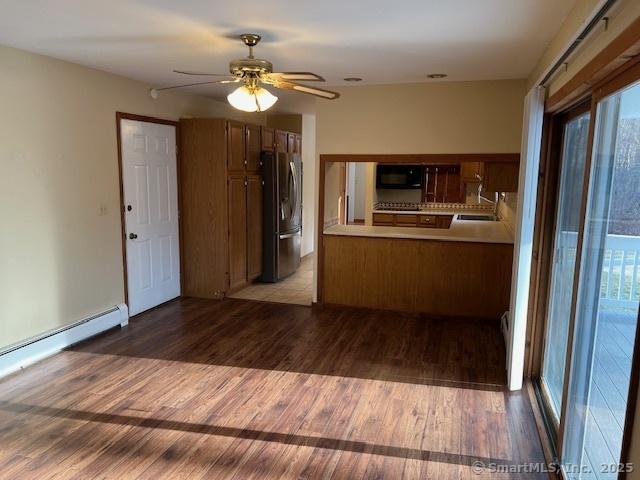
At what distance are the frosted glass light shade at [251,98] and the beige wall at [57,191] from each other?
1716 millimetres

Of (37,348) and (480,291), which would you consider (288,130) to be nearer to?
(480,291)

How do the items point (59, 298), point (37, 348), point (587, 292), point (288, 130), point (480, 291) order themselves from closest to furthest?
point (587, 292) < point (37, 348) < point (59, 298) < point (480, 291) < point (288, 130)

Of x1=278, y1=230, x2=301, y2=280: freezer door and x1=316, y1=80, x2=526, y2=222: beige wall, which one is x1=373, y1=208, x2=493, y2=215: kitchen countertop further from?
x1=316, y1=80, x2=526, y2=222: beige wall

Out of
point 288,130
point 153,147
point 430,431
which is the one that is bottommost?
point 430,431

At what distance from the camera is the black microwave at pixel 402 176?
9055 mm

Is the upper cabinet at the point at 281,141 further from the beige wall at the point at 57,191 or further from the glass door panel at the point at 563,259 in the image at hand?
the glass door panel at the point at 563,259

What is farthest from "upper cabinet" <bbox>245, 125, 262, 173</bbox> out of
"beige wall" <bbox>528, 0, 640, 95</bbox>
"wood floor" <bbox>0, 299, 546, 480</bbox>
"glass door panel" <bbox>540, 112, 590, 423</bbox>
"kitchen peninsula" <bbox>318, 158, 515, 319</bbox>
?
"glass door panel" <bbox>540, 112, 590, 423</bbox>

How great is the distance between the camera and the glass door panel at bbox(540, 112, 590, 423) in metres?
2.72

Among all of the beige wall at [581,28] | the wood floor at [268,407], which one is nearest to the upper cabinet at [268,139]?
the wood floor at [268,407]

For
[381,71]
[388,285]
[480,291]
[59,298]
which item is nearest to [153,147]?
[59,298]

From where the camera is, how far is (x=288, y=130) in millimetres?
7441

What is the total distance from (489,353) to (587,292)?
6.22 ft

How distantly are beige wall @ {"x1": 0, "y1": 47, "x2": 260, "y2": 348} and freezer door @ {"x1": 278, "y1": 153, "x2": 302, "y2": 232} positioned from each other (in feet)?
6.80

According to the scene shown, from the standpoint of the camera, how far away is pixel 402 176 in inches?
358
